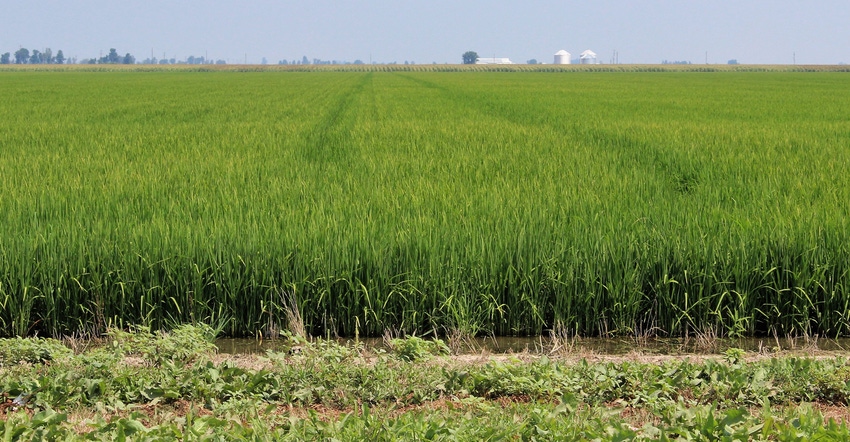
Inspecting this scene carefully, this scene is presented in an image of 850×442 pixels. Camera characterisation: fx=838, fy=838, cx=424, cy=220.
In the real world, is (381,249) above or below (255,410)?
above

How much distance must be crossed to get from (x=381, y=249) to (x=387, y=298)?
1.12 feet

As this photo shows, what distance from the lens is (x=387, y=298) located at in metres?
4.43

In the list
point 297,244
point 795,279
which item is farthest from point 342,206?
point 795,279

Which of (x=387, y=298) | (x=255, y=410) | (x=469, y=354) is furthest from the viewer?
(x=387, y=298)

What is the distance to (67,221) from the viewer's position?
18.1ft

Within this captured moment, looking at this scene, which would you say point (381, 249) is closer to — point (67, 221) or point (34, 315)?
point (34, 315)

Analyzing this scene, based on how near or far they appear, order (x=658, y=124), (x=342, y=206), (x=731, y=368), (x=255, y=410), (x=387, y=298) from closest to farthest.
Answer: (x=255, y=410), (x=731, y=368), (x=387, y=298), (x=342, y=206), (x=658, y=124)

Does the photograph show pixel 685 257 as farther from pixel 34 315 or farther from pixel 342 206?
pixel 34 315

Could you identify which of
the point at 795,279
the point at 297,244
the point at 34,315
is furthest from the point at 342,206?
the point at 795,279

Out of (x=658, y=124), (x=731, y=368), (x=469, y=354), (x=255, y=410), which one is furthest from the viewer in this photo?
(x=658, y=124)

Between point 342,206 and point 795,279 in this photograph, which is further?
point 342,206

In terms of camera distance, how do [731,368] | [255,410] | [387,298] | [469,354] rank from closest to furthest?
[255,410] → [731,368] → [469,354] → [387,298]

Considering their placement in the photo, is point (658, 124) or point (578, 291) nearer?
point (578, 291)

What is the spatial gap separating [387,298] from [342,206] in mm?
1945
